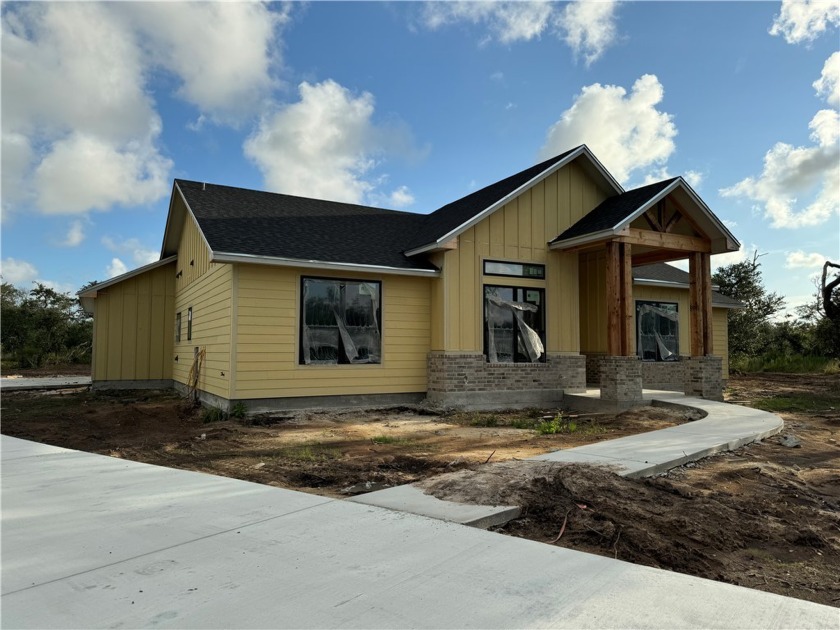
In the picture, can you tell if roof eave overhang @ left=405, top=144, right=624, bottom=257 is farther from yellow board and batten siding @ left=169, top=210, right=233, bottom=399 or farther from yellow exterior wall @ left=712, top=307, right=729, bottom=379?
yellow exterior wall @ left=712, top=307, right=729, bottom=379

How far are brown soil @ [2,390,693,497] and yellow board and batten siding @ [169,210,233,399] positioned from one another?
1.08 meters

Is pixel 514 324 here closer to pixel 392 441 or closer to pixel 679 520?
pixel 392 441

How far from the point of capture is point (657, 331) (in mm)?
18109

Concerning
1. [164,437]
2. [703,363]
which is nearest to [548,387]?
[703,363]

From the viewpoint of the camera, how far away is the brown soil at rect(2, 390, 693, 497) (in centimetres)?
672

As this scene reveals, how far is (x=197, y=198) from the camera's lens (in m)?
14.0

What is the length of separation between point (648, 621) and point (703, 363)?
12.7 m

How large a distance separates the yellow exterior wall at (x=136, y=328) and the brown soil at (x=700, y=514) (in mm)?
15257

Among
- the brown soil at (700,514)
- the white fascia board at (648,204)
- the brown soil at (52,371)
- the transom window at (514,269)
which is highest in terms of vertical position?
the white fascia board at (648,204)

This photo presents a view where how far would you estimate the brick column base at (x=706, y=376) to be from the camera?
544 inches

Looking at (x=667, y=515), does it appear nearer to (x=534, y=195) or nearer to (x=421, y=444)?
(x=421, y=444)

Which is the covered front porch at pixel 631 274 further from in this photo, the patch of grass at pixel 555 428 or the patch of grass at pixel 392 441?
the patch of grass at pixel 392 441

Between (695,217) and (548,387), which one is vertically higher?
(695,217)

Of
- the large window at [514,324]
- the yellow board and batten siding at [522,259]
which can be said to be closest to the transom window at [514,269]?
the yellow board and batten siding at [522,259]
